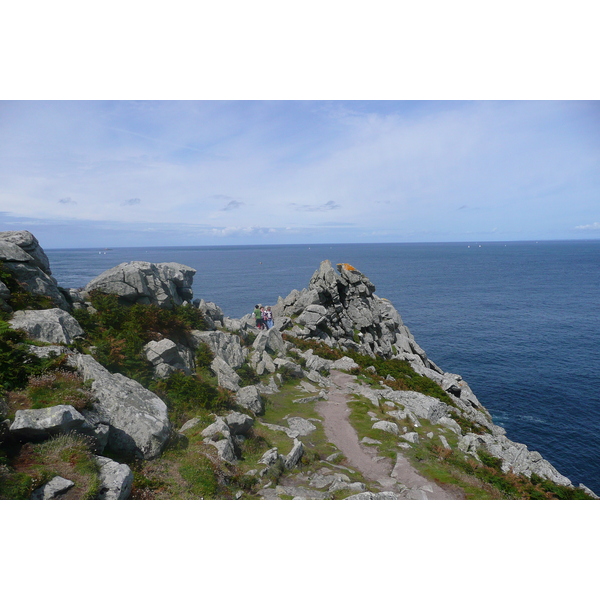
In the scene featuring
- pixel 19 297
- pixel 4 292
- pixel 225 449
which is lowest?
pixel 225 449

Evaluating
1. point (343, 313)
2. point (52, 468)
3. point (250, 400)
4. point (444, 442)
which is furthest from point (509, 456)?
point (52, 468)

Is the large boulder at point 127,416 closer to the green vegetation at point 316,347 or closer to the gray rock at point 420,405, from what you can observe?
the gray rock at point 420,405

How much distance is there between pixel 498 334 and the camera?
7088 centimetres

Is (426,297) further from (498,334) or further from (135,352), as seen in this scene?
(135,352)

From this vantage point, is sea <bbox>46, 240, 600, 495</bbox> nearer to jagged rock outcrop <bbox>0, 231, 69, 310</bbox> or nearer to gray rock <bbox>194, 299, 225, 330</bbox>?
gray rock <bbox>194, 299, 225, 330</bbox>

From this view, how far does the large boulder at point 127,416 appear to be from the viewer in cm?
1235

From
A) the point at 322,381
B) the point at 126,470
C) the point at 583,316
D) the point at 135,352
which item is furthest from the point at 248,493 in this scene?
the point at 583,316

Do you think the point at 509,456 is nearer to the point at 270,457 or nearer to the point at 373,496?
the point at 373,496

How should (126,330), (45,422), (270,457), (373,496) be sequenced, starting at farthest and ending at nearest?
(126,330) < (270,457) < (373,496) < (45,422)

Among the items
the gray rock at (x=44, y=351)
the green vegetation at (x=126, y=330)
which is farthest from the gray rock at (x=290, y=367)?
the gray rock at (x=44, y=351)

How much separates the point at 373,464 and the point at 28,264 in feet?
69.1

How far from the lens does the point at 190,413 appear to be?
674 inches

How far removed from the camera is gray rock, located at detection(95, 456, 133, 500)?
9656mm

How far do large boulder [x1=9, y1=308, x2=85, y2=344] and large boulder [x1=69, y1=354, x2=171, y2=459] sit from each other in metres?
3.35
